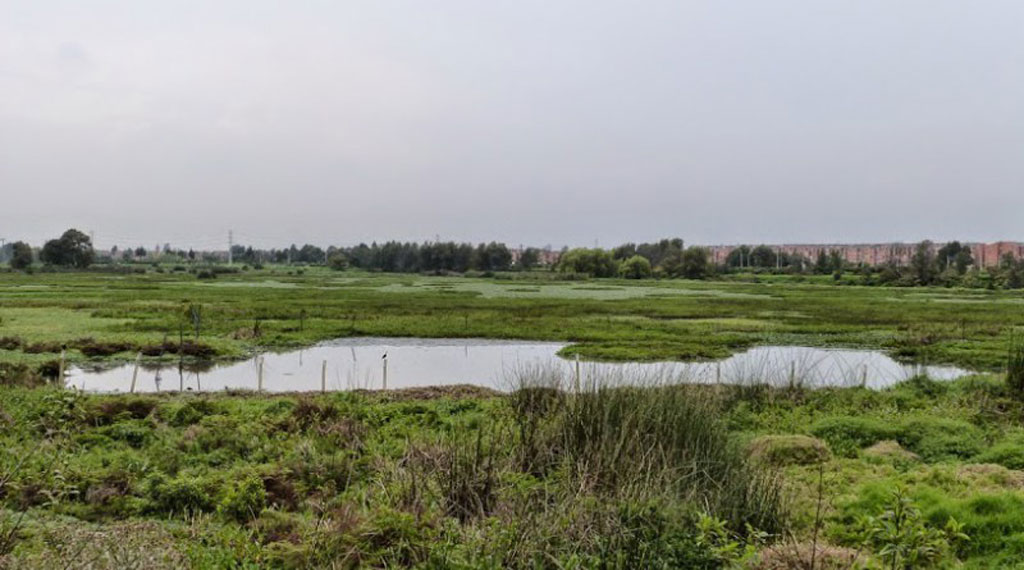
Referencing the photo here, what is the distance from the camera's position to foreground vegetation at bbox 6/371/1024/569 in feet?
16.3

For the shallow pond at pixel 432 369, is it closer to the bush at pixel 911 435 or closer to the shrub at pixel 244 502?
the bush at pixel 911 435

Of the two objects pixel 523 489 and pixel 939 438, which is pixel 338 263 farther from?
pixel 523 489

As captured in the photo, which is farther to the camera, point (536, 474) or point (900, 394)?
point (900, 394)

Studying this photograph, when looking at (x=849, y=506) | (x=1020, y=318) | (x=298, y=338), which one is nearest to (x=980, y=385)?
(x=849, y=506)

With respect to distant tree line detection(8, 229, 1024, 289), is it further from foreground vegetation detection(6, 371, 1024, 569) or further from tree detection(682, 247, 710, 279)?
foreground vegetation detection(6, 371, 1024, 569)

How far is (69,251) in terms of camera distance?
112 m

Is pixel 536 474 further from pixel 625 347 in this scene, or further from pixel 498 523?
pixel 625 347

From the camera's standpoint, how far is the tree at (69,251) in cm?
11131

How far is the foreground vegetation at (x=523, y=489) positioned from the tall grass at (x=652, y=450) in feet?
0.09

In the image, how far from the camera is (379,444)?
10188 mm

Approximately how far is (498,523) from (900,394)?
49.9ft

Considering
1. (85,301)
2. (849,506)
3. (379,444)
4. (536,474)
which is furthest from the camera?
(85,301)

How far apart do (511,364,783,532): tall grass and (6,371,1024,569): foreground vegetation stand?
29mm

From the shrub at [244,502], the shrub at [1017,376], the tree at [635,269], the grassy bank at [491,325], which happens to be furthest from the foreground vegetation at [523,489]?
the tree at [635,269]
